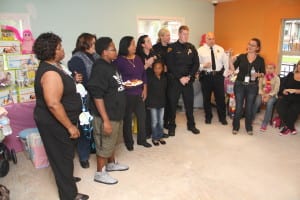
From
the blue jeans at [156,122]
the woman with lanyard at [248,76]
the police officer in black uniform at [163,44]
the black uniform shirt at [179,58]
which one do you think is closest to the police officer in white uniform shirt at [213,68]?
the woman with lanyard at [248,76]

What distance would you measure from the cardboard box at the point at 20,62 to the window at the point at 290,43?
419 cm

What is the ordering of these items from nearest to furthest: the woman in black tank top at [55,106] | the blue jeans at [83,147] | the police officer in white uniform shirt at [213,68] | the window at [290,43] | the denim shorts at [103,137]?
the woman in black tank top at [55,106] → the denim shorts at [103,137] → the blue jeans at [83,147] → the police officer in white uniform shirt at [213,68] → the window at [290,43]

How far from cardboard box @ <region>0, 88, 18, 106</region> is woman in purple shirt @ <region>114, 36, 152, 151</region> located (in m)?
1.41

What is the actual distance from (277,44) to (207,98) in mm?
1708

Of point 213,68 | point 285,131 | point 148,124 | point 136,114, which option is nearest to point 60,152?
point 136,114

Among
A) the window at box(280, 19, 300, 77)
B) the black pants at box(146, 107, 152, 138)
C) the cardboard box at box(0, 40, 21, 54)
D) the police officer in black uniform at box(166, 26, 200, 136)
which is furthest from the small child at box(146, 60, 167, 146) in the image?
the window at box(280, 19, 300, 77)

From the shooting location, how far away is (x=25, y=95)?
3.32 m

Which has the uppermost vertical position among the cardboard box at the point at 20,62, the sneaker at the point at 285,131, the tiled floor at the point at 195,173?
the cardboard box at the point at 20,62

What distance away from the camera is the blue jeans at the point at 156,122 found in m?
3.43

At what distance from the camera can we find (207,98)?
425cm

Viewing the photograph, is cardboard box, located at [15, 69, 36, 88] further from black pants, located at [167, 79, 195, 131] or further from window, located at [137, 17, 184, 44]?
window, located at [137, 17, 184, 44]

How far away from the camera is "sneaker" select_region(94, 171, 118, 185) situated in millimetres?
2537

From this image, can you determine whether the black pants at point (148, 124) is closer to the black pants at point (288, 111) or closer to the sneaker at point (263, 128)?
the sneaker at point (263, 128)

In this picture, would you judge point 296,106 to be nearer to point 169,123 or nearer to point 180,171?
point 169,123
